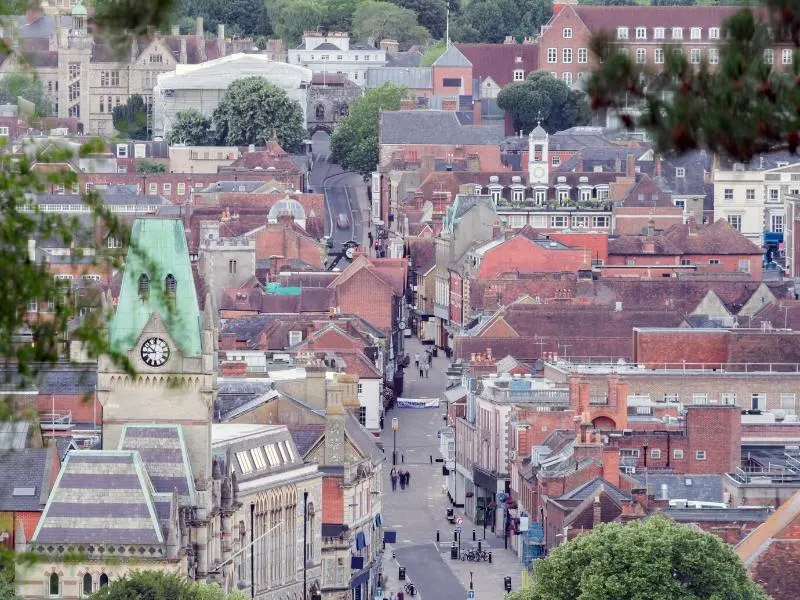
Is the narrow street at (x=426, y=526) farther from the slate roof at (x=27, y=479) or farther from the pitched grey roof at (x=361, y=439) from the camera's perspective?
the slate roof at (x=27, y=479)

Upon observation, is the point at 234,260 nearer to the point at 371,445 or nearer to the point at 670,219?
the point at 670,219

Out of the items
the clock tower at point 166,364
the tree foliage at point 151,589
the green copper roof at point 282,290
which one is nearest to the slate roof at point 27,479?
the clock tower at point 166,364

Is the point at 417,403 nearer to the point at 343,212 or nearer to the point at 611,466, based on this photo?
the point at 611,466

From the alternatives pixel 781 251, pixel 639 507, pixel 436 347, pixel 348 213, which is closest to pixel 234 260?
pixel 436 347

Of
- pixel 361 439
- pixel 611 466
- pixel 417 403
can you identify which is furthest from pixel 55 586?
pixel 417 403

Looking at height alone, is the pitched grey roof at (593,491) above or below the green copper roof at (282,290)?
below
